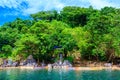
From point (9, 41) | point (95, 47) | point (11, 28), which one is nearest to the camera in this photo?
point (95, 47)

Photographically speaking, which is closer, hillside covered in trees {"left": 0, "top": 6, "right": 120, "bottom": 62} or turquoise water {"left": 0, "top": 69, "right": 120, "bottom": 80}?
turquoise water {"left": 0, "top": 69, "right": 120, "bottom": 80}

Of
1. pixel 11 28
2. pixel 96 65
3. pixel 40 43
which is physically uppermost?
pixel 11 28

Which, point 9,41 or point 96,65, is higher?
point 9,41

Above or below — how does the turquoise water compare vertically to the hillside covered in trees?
below

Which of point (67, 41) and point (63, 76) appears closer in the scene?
point (63, 76)

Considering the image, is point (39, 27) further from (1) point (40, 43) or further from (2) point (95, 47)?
(2) point (95, 47)

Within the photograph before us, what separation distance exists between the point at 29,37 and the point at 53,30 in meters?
5.61

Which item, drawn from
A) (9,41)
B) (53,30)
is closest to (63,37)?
(53,30)

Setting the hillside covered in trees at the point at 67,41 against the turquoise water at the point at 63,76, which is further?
the hillside covered in trees at the point at 67,41

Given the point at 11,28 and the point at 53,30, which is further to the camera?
the point at 11,28

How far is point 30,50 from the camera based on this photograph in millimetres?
60719

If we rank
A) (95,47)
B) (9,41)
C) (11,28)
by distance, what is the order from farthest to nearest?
1. (11,28)
2. (9,41)
3. (95,47)

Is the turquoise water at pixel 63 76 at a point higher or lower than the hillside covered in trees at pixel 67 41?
lower

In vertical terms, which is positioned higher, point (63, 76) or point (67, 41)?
point (67, 41)
